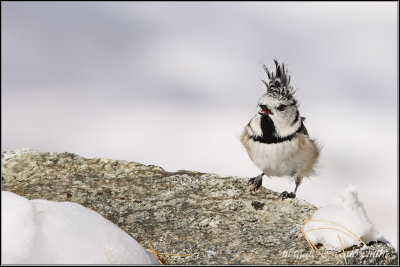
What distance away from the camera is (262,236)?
4043mm

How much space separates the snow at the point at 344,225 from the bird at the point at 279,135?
1387 mm

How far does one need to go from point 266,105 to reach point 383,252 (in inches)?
79.0

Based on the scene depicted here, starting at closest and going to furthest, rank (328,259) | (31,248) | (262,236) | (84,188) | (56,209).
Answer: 1. (31,248)
2. (56,209)
3. (328,259)
4. (262,236)
5. (84,188)

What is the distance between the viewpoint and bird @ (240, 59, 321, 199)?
17.6ft

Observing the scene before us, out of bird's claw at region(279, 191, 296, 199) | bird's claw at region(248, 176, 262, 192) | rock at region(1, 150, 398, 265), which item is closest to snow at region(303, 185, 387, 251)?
rock at region(1, 150, 398, 265)

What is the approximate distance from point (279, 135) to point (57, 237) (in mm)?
3073

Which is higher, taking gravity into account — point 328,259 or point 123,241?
point 123,241

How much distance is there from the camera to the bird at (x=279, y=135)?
5.36 metres

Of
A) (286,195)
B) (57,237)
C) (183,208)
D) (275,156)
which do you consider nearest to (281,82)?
(275,156)

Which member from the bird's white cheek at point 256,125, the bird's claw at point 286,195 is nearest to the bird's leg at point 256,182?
the bird's claw at point 286,195

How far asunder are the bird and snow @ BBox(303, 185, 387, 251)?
1.39 m

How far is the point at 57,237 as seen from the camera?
9.40ft

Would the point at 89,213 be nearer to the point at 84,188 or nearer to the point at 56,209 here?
the point at 56,209

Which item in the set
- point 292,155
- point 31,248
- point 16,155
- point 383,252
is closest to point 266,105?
point 292,155
